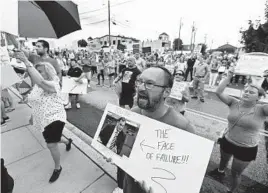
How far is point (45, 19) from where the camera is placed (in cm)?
242

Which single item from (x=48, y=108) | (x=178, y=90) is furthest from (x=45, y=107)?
(x=178, y=90)

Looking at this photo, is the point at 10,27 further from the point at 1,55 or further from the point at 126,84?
the point at 126,84

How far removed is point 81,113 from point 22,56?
3.52 metres

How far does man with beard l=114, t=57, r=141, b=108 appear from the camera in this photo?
377 cm

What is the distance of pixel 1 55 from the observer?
1.89 metres

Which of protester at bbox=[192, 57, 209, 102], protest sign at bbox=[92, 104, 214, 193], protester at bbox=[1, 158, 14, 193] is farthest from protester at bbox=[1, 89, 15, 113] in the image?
protester at bbox=[192, 57, 209, 102]

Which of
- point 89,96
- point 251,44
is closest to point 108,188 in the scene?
point 89,96

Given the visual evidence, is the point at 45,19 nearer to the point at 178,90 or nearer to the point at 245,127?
the point at 178,90

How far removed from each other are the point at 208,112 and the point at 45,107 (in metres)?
5.23

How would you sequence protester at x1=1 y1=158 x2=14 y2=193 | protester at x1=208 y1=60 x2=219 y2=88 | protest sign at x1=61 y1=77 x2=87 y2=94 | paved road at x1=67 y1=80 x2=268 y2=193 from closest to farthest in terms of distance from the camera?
protester at x1=1 y1=158 x2=14 y2=193, paved road at x1=67 y1=80 x2=268 y2=193, protest sign at x1=61 y1=77 x2=87 y2=94, protester at x1=208 y1=60 x2=219 y2=88

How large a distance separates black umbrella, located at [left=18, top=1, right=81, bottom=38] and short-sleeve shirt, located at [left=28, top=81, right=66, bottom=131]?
2.87 feet

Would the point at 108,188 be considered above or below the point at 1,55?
below

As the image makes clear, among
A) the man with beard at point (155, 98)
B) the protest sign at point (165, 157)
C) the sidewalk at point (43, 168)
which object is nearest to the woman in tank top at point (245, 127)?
the man with beard at point (155, 98)

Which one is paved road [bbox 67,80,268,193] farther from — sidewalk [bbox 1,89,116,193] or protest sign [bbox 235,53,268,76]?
protest sign [bbox 235,53,268,76]
